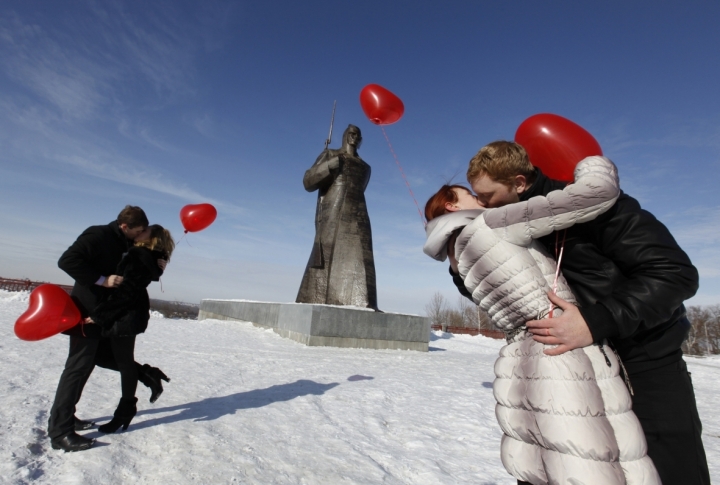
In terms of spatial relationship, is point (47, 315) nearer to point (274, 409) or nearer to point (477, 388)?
point (274, 409)

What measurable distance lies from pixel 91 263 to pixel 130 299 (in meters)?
0.32

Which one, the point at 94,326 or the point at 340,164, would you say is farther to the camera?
the point at 340,164

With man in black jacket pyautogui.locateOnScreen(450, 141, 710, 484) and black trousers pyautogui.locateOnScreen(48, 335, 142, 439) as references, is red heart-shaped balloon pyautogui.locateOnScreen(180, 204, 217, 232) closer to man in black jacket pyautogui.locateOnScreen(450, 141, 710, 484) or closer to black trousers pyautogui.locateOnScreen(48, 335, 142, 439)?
black trousers pyautogui.locateOnScreen(48, 335, 142, 439)

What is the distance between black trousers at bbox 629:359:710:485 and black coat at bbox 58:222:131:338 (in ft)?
9.22

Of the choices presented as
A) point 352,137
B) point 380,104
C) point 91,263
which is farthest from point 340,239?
point 91,263

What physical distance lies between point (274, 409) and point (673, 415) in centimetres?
284

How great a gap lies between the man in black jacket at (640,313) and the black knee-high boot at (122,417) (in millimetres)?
2558

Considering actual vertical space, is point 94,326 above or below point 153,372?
above

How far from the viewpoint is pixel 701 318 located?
4062cm

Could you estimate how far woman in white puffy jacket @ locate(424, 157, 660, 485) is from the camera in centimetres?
108

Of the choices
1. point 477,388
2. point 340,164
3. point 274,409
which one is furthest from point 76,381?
point 340,164

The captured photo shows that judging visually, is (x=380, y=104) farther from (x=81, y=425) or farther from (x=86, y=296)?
(x=81, y=425)

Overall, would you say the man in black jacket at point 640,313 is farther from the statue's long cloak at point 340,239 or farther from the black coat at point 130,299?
the statue's long cloak at point 340,239

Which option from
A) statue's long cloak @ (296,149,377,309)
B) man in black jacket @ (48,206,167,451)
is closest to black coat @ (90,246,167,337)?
man in black jacket @ (48,206,167,451)
